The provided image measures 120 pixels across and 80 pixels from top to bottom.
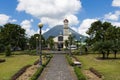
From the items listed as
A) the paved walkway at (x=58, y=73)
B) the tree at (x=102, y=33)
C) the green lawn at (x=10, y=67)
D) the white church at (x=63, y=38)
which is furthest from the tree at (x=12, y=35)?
the paved walkway at (x=58, y=73)

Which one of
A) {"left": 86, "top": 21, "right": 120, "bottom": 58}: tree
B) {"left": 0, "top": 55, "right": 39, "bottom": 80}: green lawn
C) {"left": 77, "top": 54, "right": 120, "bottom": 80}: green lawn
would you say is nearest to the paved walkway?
{"left": 77, "top": 54, "right": 120, "bottom": 80}: green lawn

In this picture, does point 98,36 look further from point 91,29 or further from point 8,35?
point 8,35

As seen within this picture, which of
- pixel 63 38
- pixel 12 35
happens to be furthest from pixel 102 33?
pixel 63 38

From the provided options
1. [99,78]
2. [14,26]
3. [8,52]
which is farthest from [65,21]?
[99,78]

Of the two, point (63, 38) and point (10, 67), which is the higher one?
point (63, 38)

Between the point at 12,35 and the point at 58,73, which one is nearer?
the point at 58,73

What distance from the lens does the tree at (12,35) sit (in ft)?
300

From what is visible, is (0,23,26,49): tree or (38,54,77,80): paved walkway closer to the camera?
(38,54,77,80): paved walkway

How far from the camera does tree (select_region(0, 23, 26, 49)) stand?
91.3m

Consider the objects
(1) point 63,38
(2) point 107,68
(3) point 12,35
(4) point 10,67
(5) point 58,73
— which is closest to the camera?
(5) point 58,73

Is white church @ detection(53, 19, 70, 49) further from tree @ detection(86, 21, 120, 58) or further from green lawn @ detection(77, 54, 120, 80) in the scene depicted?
green lawn @ detection(77, 54, 120, 80)

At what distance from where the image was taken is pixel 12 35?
9269cm

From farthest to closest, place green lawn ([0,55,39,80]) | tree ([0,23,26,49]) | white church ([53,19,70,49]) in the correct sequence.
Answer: white church ([53,19,70,49]), tree ([0,23,26,49]), green lawn ([0,55,39,80])

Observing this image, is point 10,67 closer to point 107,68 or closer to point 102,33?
point 107,68
